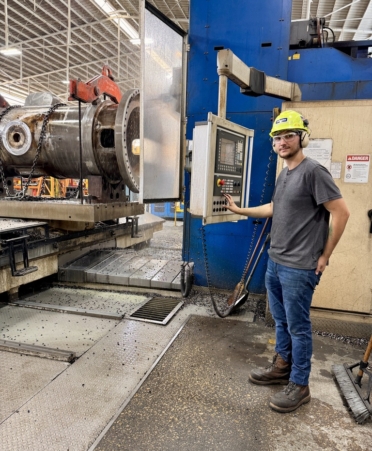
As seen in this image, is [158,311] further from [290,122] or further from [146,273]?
[290,122]

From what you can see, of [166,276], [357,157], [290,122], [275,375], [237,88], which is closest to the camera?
[290,122]

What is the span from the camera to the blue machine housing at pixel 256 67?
275cm

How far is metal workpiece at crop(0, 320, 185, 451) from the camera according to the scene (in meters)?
1.48

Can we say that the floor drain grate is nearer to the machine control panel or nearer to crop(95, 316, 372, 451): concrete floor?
crop(95, 316, 372, 451): concrete floor

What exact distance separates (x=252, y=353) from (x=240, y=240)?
3.96ft

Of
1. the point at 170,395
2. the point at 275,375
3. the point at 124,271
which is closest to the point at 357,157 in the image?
the point at 275,375

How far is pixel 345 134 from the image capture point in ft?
7.75

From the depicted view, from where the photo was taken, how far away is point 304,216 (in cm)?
164

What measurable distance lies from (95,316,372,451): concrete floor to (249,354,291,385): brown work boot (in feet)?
0.13

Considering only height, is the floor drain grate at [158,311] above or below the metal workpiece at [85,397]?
above

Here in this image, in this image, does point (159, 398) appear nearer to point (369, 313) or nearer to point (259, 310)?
point (259, 310)

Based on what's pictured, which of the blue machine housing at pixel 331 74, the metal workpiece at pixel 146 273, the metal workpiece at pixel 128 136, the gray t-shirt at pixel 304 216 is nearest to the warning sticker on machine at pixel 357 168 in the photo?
the blue machine housing at pixel 331 74

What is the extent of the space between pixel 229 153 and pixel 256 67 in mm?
1271

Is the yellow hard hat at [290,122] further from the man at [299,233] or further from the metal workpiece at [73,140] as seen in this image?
the metal workpiece at [73,140]
